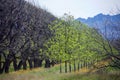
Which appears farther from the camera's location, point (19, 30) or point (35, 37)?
point (35, 37)

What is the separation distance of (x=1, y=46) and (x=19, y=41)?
17.0 feet

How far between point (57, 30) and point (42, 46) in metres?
6.80

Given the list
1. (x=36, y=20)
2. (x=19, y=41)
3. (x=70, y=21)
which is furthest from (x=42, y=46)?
(x=19, y=41)

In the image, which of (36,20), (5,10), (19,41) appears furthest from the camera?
(36,20)

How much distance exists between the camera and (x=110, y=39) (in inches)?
696

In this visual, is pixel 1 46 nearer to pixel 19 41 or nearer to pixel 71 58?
pixel 19 41

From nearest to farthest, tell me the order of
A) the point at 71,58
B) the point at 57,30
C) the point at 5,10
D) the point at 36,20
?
1. the point at 5,10
2. the point at 71,58
3. the point at 57,30
4. the point at 36,20

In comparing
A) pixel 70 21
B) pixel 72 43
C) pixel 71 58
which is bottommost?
pixel 71 58

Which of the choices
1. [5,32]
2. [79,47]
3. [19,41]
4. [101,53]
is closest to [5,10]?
[5,32]

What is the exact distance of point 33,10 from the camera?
40094mm

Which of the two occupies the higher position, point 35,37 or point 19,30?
point 19,30

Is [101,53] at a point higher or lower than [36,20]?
lower

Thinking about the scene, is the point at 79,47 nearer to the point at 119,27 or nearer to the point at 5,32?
the point at 5,32

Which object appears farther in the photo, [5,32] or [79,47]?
[79,47]
